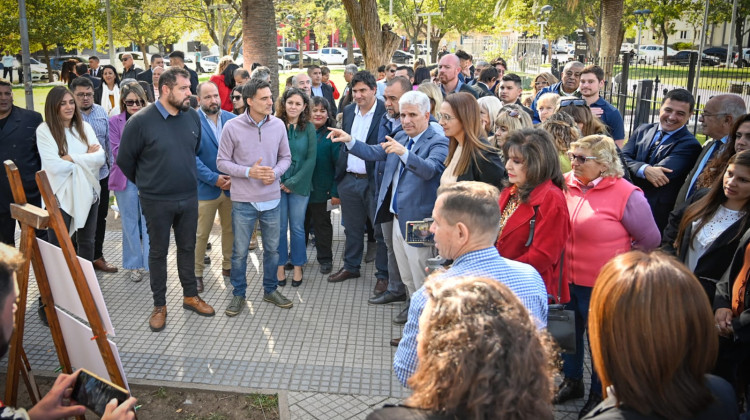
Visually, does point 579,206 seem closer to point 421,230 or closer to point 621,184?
point 621,184

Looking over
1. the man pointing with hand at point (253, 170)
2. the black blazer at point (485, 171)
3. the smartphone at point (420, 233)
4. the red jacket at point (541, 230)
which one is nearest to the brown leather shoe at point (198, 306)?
the man pointing with hand at point (253, 170)

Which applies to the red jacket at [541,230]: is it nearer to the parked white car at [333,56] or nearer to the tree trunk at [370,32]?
the tree trunk at [370,32]

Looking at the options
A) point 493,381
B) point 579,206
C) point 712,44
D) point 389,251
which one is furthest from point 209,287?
point 712,44

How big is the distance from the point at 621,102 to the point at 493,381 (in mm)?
9474

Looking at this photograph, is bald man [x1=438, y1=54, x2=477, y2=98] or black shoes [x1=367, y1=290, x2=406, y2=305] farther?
bald man [x1=438, y1=54, x2=477, y2=98]

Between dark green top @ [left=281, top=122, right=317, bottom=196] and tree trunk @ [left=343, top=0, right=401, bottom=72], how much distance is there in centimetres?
819

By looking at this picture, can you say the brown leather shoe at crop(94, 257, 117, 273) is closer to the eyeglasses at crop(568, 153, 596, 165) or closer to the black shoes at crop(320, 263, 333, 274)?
the black shoes at crop(320, 263, 333, 274)

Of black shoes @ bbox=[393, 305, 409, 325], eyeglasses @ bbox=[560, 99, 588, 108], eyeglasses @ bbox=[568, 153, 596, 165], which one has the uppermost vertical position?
eyeglasses @ bbox=[560, 99, 588, 108]

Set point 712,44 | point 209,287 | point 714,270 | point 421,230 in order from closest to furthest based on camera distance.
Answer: point 714,270
point 421,230
point 209,287
point 712,44

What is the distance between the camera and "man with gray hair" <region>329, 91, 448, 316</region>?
4.81m

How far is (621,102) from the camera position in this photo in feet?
32.8

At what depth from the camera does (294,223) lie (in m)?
6.12

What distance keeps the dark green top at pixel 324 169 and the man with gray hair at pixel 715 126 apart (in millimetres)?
3352

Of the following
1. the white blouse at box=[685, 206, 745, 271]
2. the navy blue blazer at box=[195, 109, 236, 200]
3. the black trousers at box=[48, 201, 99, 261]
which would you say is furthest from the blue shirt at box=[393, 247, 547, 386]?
the black trousers at box=[48, 201, 99, 261]
